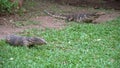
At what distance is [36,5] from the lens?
46.6ft

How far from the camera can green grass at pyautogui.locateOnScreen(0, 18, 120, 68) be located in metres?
6.22

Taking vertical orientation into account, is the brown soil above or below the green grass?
below

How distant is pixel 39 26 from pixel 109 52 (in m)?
3.71

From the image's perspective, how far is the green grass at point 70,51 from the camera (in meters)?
6.22

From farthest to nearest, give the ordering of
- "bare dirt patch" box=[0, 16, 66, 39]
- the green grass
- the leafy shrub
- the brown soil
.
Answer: the leafy shrub < the brown soil < "bare dirt patch" box=[0, 16, 66, 39] < the green grass

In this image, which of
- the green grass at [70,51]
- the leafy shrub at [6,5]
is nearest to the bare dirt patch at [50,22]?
the green grass at [70,51]

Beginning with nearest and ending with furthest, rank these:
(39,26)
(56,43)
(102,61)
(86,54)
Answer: (102,61), (86,54), (56,43), (39,26)

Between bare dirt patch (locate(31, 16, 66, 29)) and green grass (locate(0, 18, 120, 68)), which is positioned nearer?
green grass (locate(0, 18, 120, 68))

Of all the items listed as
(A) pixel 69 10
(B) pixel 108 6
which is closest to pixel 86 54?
(A) pixel 69 10

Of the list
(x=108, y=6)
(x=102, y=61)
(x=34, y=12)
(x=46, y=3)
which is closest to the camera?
(x=102, y=61)

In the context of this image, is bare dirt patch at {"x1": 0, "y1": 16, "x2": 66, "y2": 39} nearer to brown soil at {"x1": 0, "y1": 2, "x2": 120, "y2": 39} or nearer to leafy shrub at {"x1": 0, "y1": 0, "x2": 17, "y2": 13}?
brown soil at {"x1": 0, "y1": 2, "x2": 120, "y2": 39}

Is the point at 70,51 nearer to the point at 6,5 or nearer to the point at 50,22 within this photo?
the point at 6,5

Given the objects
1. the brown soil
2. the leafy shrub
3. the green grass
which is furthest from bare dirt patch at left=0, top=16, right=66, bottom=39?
the leafy shrub

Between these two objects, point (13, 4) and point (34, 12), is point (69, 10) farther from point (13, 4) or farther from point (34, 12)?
point (13, 4)
